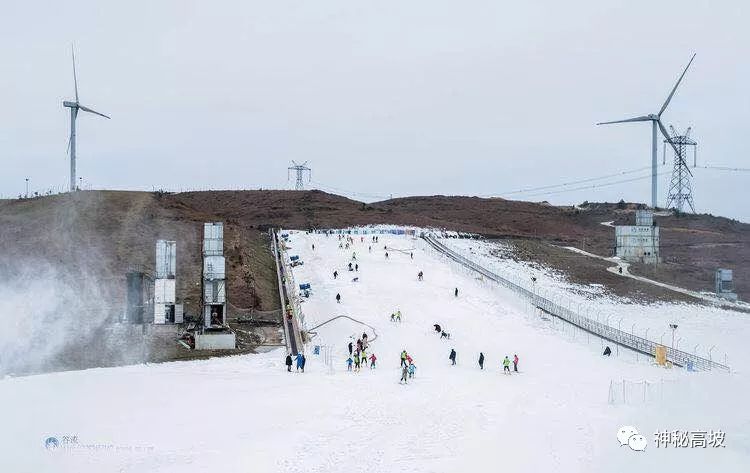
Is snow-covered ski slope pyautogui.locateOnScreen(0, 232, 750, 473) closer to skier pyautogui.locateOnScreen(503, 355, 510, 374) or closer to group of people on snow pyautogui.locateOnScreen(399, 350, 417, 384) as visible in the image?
group of people on snow pyautogui.locateOnScreen(399, 350, 417, 384)

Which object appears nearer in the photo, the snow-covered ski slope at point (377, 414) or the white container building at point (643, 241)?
the snow-covered ski slope at point (377, 414)

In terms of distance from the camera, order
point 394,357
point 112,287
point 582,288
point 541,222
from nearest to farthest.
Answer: point 394,357 → point 112,287 → point 582,288 → point 541,222

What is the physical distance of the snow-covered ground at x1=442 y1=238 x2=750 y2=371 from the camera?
42.9 meters

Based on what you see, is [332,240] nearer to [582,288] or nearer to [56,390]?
[582,288]

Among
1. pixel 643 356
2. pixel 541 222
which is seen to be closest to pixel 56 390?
pixel 643 356

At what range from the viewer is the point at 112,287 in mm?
43406

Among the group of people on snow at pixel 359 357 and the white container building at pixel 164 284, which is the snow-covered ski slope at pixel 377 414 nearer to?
the group of people on snow at pixel 359 357

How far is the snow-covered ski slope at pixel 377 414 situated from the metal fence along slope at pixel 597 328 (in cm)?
152

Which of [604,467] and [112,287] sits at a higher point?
[112,287]

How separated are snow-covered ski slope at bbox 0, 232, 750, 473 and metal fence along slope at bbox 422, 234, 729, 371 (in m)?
1.52

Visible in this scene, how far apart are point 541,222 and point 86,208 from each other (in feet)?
230

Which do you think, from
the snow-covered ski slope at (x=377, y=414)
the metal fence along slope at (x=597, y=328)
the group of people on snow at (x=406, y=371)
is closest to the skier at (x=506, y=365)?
the snow-covered ski slope at (x=377, y=414)

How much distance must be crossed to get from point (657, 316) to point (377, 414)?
33694 millimetres

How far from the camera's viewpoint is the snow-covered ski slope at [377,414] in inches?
763
